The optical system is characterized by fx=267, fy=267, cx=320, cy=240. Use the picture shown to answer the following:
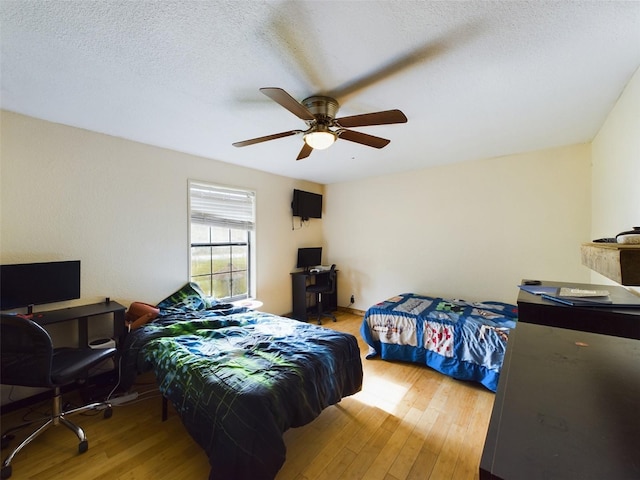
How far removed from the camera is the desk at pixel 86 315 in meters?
2.17

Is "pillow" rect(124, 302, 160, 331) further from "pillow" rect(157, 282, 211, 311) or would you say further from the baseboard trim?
the baseboard trim

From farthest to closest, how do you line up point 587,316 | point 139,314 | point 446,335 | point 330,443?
point 446,335 → point 139,314 → point 330,443 → point 587,316

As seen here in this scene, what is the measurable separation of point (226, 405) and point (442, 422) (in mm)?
1656

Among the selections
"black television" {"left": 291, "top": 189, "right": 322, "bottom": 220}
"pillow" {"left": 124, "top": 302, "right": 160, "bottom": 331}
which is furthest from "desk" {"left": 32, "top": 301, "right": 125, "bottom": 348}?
"black television" {"left": 291, "top": 189, "right": 322, "bottom": 220}

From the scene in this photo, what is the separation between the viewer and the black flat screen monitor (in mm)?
4695

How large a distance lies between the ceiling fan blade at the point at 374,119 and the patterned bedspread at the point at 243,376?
5.40 ft

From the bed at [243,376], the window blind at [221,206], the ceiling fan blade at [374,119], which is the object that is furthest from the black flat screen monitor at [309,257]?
the ceiling fan blade at [374,119]

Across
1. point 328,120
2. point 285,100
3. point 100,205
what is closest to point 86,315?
point 100,205

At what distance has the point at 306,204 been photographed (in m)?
4.74

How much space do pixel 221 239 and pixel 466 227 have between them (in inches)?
135

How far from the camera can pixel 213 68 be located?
5.31 feet

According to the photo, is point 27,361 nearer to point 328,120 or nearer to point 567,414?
point 328,120

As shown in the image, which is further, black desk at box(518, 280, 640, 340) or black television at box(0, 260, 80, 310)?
black television at box(0, 260, 80, 310)

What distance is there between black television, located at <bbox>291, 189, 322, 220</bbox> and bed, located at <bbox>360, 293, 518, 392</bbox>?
215 centimetres
